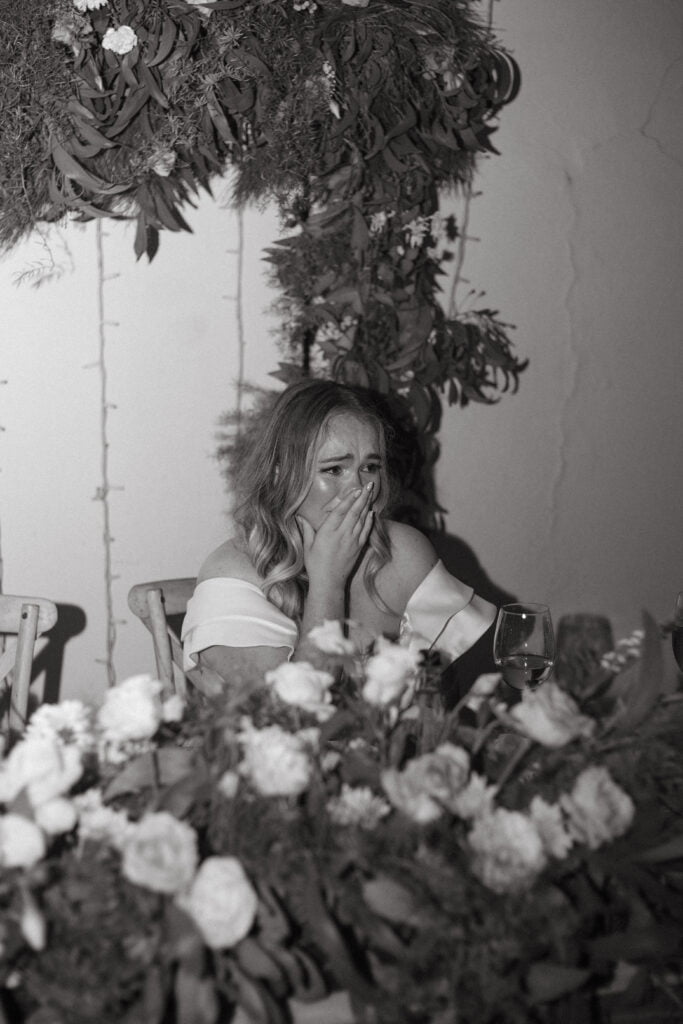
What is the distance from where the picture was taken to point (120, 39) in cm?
193

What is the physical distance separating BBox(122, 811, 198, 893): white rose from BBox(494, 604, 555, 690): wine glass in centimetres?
69

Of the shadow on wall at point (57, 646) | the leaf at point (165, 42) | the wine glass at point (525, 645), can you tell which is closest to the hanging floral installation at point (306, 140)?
the leaf at point (165, 42)

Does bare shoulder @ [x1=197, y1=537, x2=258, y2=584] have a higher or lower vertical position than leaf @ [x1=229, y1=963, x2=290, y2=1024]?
higher

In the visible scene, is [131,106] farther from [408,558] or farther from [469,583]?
[469,583]

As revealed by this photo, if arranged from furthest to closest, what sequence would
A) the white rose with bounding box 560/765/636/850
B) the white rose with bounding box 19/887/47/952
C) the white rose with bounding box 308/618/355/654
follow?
the white rose with bounding box 308/618/355/654, the white rose with bounding box 560/765/636/850, the white rose with bounding box 19/887/47/952

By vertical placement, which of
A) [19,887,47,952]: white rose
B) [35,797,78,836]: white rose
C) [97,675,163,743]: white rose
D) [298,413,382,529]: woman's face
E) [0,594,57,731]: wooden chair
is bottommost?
[0,594,57,731]: wooden chair

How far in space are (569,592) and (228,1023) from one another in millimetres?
2088

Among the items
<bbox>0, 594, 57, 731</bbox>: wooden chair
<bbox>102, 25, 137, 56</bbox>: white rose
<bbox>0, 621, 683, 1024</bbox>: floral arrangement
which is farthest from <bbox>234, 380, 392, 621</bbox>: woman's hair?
<bbox>0, 621, 683, 1024</bbox>: floral arrangement

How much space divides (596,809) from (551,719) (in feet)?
0.26

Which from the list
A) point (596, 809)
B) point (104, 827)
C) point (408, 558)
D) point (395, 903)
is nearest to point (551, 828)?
point (596, 809)

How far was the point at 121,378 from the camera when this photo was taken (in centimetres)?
223

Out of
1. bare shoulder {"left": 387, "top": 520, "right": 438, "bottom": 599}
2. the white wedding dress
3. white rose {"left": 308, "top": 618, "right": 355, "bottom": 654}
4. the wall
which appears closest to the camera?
white rose {"left": 308, "top": 618, "right": 355, "bottom": 654}

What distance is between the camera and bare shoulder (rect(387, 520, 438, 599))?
1926mm

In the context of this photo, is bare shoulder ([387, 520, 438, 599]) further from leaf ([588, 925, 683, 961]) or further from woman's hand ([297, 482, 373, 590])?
leaf ([588, 925, 683, 961])
